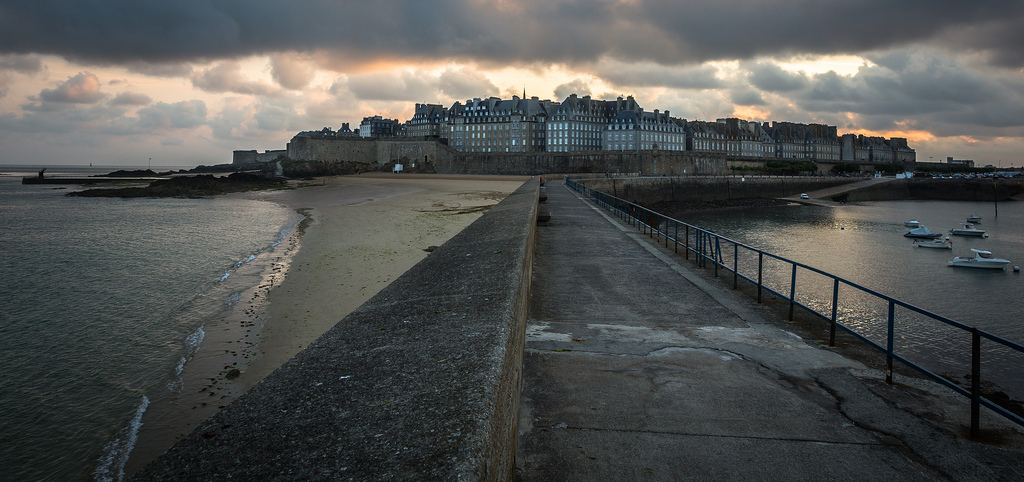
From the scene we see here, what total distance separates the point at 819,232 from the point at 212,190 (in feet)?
144

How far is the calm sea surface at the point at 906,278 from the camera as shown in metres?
10.2

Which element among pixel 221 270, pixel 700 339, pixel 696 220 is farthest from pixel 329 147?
pixel 700 339

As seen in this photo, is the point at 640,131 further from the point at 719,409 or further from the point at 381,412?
the point at 381,412

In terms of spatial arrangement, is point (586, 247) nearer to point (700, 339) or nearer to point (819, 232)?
point (700, 339)

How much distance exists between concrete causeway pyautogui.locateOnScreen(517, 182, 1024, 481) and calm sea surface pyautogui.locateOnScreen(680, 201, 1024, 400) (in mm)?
4892

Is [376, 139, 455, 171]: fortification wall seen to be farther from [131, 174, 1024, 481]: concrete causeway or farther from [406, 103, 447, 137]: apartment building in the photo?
[131, 174, 1024, 481]: concrete causeway

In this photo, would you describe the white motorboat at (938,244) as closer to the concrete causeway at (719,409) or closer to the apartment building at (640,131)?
the concrete causeway at (719,409)

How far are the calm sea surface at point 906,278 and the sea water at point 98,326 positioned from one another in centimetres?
1069

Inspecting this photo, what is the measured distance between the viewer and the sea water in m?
5.39

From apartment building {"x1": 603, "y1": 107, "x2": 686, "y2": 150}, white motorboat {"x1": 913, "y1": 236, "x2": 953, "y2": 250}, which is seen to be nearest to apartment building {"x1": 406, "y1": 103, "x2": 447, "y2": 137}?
apartment building {"x1": 603, "y1": 107, "x2": 686, "y2": 150}

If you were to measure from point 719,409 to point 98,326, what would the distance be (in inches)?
369

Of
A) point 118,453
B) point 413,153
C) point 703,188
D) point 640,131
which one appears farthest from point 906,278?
point 413,153

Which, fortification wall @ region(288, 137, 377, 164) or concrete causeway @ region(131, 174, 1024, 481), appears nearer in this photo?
concrete causeway @ region(131, 174, 1024, 481)

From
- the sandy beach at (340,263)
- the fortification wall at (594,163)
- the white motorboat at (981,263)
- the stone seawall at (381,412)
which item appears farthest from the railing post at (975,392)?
the fortification wall at (594,163)
